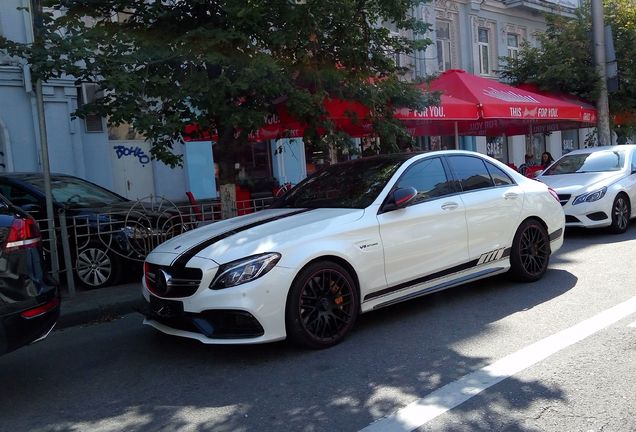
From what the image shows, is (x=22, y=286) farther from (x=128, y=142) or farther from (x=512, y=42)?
(x=512, y=42)

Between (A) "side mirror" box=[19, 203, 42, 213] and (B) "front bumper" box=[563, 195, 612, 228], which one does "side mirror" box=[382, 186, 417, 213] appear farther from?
(B) "front bumper" box=[563, 195, 612, 228]

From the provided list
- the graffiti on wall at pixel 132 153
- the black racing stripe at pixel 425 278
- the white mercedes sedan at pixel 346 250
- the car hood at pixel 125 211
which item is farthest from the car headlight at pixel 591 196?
the graffiti on wall at pixel 132 153

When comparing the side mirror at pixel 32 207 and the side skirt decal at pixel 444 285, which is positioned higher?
the side mirror at pixel 32 207

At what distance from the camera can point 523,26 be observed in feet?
80.1

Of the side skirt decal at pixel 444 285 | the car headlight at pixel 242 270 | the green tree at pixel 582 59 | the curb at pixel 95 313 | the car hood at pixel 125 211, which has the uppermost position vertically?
the green tree at pixel 582 59

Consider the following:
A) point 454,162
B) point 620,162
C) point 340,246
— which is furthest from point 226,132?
point 620,162

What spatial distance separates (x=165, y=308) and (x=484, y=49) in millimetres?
20852

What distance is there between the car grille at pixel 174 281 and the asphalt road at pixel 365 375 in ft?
1.86

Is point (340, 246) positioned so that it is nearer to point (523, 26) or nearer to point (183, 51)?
point (183, 51)

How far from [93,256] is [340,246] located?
13.5 ft

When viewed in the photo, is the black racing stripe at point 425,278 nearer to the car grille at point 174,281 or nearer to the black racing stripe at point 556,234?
the black racing stripe at point 556,234

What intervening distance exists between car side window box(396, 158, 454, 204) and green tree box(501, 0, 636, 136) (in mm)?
11499

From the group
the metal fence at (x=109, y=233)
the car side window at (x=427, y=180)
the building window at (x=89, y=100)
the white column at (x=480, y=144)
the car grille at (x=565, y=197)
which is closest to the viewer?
the car side window at (x=427, y=180)

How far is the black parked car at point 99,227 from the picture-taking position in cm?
750
